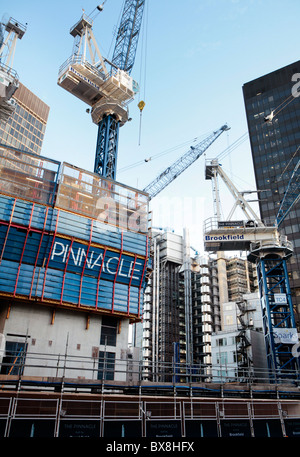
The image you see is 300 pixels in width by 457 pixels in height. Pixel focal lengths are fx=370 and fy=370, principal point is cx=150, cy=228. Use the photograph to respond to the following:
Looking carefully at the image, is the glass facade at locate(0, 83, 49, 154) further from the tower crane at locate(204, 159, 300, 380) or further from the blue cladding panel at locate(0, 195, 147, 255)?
the blue cladding panel at locate(0, 195, 147, 255)

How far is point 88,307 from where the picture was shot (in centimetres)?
3800

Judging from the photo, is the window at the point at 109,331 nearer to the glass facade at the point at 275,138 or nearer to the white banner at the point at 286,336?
the white banner at the point at 286,336

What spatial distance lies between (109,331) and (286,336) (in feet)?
79.7

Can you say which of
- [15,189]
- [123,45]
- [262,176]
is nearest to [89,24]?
[123,45]

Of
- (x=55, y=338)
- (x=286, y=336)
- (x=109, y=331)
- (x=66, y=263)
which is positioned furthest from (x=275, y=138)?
(x=55, y=338)

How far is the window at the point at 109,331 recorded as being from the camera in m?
40.6

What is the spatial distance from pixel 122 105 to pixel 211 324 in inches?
2961

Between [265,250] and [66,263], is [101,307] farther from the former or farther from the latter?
[265,250]

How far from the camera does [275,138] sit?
109m

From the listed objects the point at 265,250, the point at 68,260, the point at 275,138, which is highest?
the point at 275,138

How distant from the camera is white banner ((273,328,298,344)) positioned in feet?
161

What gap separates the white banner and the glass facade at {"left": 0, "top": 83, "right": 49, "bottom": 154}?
11809 cm

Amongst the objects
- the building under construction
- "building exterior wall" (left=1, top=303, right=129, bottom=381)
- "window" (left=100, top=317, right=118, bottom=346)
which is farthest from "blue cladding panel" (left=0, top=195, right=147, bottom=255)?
the building under construction
